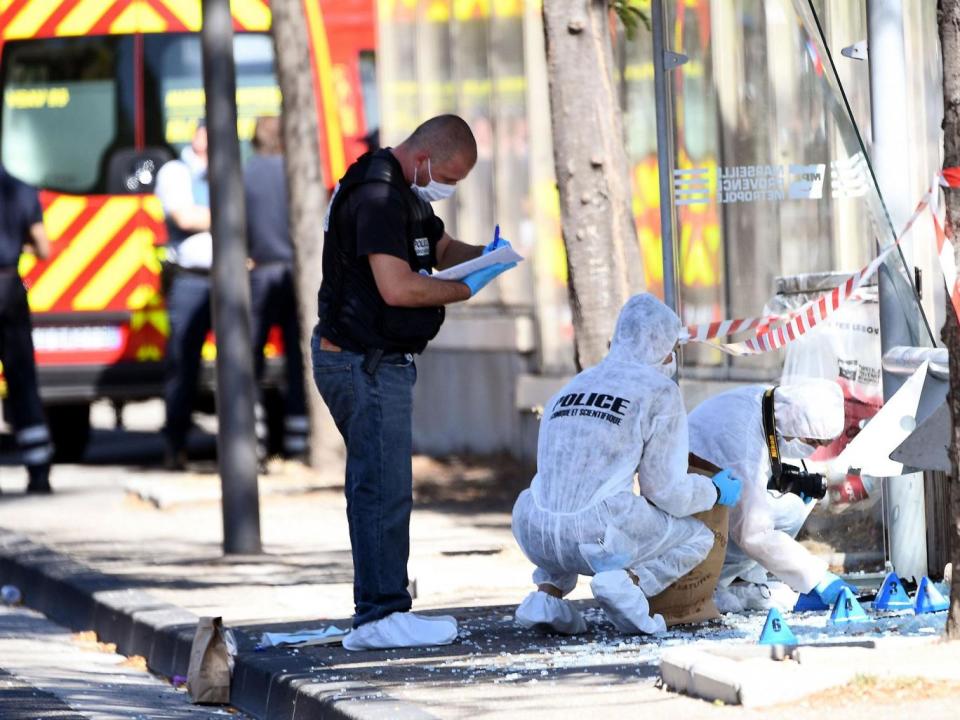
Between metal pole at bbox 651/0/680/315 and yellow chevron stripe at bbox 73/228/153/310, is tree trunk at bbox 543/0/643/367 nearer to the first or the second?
metal pole at bbox 651/0/680/315

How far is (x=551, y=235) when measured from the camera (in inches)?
500

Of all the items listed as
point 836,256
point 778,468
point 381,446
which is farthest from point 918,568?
point 381,446

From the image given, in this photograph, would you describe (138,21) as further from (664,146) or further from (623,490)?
(623,490)

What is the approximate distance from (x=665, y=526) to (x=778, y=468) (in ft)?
1.81

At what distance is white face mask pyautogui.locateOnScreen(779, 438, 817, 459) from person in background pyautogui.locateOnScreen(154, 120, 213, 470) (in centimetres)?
653

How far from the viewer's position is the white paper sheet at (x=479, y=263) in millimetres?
6828

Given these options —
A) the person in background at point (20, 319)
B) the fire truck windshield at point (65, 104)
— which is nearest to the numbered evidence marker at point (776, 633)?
the person in background at point (20, 319)

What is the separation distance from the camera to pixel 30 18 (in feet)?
47.7

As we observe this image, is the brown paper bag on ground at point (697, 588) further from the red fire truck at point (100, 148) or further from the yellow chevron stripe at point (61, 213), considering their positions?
the yellow chevron stripe at point (61, 213)

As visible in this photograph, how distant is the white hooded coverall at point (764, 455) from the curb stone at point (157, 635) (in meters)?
1.59

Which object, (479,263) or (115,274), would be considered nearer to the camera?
(479,263)

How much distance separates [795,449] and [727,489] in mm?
551

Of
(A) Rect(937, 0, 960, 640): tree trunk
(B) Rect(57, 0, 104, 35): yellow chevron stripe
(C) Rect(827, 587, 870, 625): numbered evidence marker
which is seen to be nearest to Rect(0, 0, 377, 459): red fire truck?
(B) Rect(57, 0, 104, 35): yellow chevron stripe

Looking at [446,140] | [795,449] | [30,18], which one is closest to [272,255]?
[30,18]
